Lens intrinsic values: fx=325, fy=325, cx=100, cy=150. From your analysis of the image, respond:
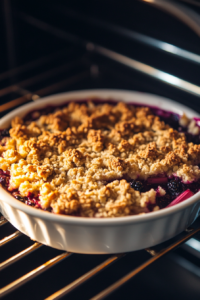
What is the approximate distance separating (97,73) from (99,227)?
3.09 feet

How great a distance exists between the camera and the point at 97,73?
1.48 m

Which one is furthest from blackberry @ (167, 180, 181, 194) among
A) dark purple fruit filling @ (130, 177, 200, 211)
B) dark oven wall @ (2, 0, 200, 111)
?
dark oven wall @ (2, 0, 200, 111)

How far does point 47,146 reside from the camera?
36.4 inches

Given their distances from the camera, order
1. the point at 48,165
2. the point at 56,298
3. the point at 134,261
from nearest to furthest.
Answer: the point at 56,298 → the point at 48,165 → the point at 134,261

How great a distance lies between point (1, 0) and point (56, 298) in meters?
1.04

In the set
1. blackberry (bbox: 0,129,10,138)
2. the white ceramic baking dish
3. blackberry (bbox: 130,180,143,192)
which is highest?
blackberry (bbox: 0,129,10,138)

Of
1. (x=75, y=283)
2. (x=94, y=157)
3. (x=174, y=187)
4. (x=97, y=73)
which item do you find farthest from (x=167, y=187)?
(x=97, y=73)

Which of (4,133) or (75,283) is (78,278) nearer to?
(75,283)

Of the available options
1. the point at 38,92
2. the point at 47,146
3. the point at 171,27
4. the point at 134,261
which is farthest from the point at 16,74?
the point at 134,261

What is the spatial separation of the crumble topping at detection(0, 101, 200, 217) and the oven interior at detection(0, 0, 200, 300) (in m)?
0.13

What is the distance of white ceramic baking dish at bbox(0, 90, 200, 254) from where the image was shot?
69 cm

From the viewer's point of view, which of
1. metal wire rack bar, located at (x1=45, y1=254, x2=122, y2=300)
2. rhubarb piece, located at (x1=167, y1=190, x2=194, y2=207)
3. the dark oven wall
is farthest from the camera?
the dark oven wall

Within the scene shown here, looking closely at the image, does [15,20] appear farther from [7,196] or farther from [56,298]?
[56,298]

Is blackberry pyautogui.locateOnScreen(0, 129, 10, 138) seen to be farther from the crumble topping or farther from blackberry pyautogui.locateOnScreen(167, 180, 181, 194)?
blackberry pyautogui.locateOnScreen(167, 180, 181, 194)
